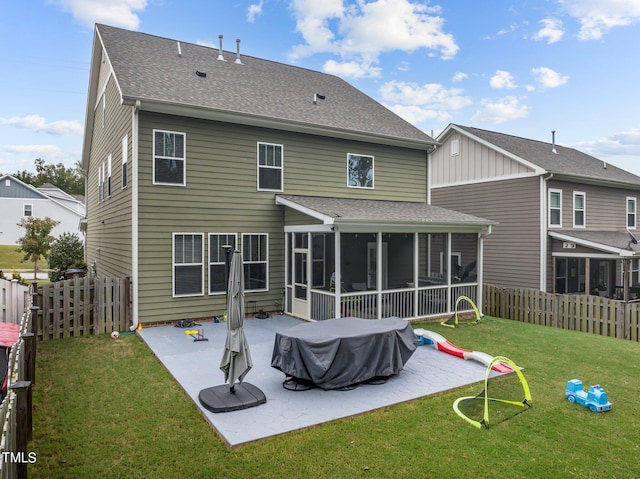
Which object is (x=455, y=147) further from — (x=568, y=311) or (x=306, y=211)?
(x=306, y=211)

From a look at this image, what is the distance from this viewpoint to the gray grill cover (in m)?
6.33

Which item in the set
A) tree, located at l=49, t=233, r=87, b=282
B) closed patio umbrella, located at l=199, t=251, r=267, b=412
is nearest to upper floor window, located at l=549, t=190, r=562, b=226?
closed patio umbrella, located at l=199, t=251, r=267, b=412

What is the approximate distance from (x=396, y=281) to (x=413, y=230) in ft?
12.4

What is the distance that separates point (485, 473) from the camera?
167 inches

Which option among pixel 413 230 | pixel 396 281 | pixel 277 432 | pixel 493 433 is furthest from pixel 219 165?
pixel 493 433

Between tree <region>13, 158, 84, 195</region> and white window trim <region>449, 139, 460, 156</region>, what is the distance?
6847 cm

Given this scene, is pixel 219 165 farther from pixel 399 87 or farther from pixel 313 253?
pixel 399 87

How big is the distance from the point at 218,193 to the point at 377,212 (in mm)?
4409

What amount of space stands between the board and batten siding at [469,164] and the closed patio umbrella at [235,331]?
38.2 feet

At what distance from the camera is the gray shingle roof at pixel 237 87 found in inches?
445

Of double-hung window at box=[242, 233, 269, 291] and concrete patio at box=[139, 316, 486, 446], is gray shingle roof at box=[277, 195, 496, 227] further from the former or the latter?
concrete patio at box=[139, 316, 486, 446]

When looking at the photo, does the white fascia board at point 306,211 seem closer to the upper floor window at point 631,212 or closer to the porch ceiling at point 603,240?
the porch ceiling at point 603,240

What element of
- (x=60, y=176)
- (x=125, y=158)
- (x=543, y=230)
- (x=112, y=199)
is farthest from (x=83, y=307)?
(x=60, y=176)

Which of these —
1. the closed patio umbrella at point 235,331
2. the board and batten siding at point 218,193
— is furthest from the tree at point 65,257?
the closed patio umbrella at point 235,331
